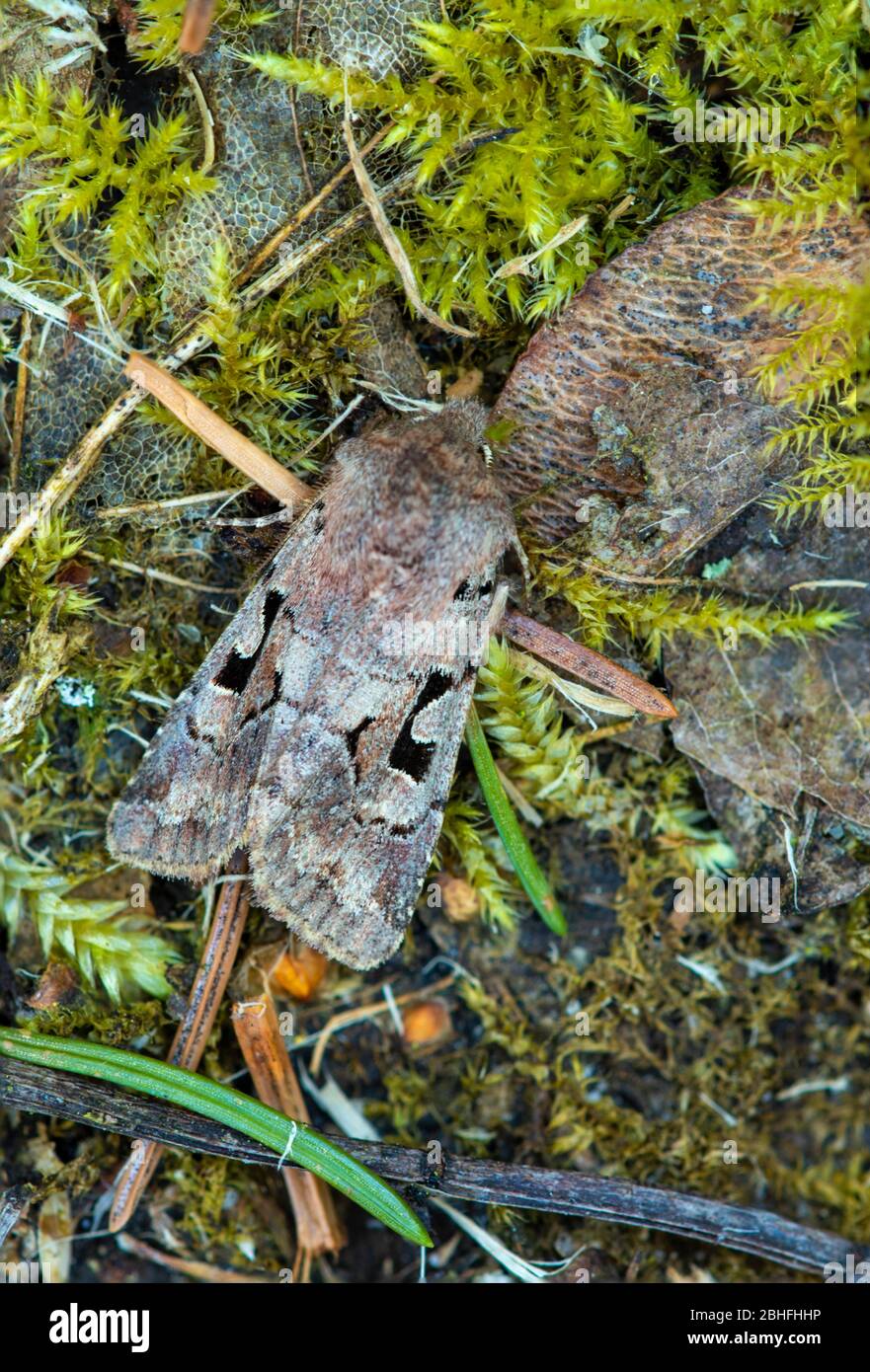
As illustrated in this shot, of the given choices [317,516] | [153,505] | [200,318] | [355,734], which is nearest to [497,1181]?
[355,734]

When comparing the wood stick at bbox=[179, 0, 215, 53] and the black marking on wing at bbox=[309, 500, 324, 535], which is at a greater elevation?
the wood stick at bbox=[179, 0, 215, 53]

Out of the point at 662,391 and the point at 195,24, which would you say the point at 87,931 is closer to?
the point at 662,391

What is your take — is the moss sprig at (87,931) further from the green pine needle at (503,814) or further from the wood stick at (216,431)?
the wood stick at (216,431)

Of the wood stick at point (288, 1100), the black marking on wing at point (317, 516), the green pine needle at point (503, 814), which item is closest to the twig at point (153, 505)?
the black marking on wing at point (317, 516)

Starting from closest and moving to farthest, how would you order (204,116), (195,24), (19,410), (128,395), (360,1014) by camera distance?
(195,24) < (204,116) < (128,395) < (19,410) < (360,1014)

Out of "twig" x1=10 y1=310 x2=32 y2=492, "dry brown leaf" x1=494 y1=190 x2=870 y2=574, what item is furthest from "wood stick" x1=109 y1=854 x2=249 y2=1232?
"dry brown leaf" x1=494 y1=190 x2=870 y2=574

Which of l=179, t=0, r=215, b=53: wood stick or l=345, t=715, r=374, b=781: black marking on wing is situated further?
l=345, t=715, r=374, b=781: black marking on wing

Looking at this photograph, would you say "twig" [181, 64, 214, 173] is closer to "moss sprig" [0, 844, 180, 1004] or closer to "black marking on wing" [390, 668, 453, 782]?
"black marking on wing" [390, 668, 453, 782]

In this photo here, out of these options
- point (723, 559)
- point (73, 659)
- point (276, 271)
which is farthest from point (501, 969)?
point (276, 271)
